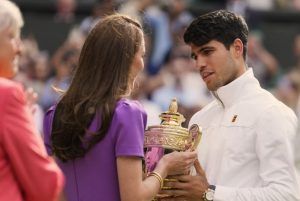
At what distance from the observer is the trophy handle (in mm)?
5297

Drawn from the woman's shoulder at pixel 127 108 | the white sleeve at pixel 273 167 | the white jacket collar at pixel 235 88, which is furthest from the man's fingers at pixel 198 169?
the woman's shoulder at pixel 127 108

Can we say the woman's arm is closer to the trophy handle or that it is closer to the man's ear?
the trophy handle

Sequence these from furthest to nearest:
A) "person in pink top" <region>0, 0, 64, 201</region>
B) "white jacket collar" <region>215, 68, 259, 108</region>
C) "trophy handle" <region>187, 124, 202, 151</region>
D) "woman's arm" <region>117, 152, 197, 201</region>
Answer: "white jacket collar" <region>215, 68, 259, 108</region> → "trophy handle" <region>187, 124, 202, 151</region> → "woman's arm" <region>117, 152, 197, 201</region> → "person in pink top" <region>0, 0, 64, 201</region>

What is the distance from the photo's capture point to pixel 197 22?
5.66 meters

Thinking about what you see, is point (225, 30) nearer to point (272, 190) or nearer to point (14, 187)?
point (272, 190)

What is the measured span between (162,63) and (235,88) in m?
8.12

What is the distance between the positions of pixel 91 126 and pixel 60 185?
0.56 meters

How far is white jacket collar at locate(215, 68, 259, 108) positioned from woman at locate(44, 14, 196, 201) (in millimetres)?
720

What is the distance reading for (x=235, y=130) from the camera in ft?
18.0

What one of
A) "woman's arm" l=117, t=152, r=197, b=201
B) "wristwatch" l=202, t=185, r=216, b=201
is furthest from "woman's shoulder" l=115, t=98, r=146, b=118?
"wristwatch" l=202, t=185, r=216, b=201

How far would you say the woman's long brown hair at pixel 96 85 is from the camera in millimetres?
4887

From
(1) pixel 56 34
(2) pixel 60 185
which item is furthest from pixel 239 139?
(1) pixel 56 34

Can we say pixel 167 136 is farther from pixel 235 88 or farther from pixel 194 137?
pixel 235 88

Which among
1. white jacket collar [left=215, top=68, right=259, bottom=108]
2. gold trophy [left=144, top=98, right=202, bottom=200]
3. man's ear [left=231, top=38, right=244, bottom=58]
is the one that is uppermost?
→ man's ear [left=231, top=38, right=244, bottom=58]
